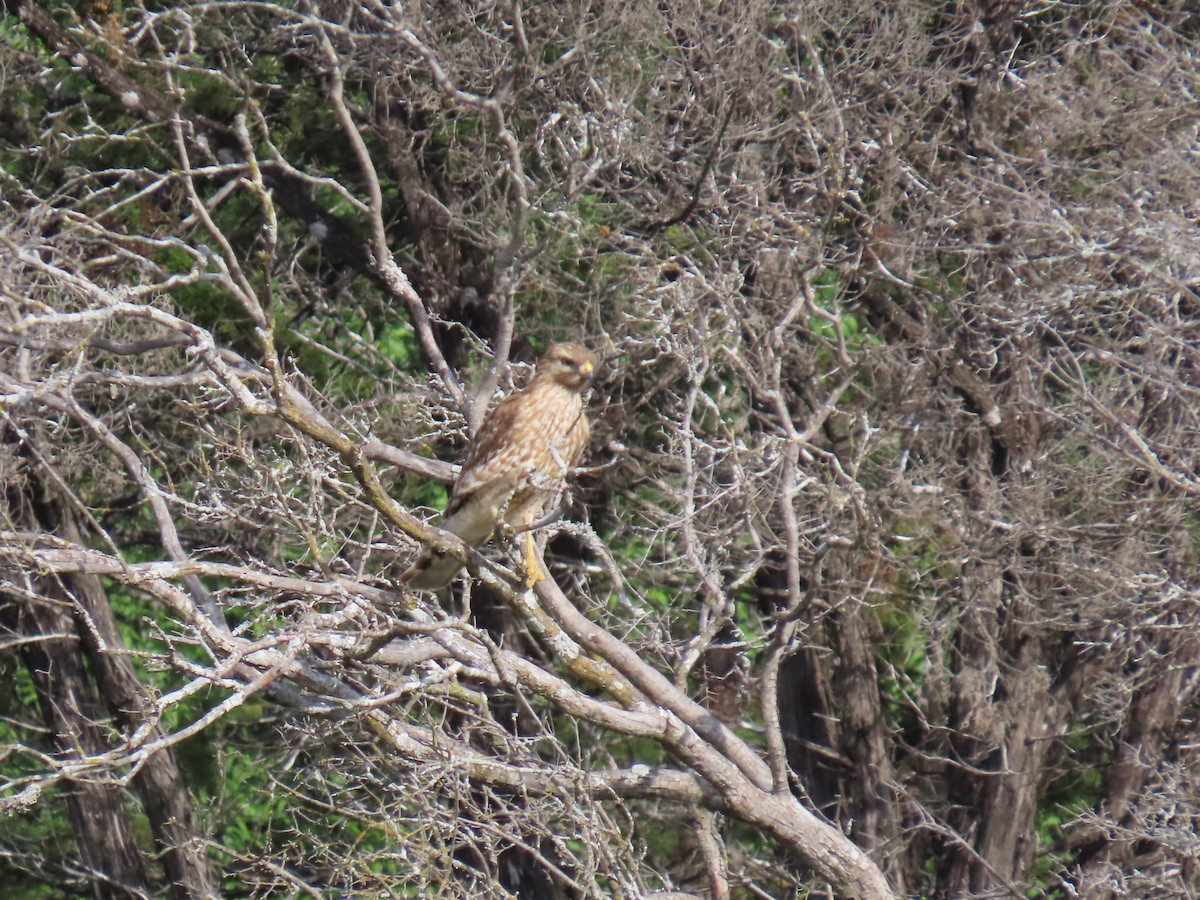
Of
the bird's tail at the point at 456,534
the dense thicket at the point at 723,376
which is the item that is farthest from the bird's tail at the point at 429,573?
the dense thicket at the point at 723,376

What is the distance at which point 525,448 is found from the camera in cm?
563

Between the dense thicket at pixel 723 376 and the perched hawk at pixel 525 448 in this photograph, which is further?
the dense thicket at pixel 723 376

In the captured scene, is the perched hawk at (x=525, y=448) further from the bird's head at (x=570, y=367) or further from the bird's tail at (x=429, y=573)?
the bird's tail at (x=429, y=573)

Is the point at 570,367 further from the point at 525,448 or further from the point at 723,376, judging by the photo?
the point at 723,376

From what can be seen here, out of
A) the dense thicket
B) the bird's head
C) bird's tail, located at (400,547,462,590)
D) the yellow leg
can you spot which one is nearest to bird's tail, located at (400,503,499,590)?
bird's tail, located at (400,547,462,590)

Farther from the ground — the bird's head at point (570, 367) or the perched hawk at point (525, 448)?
the bird's head at point (570, 367)

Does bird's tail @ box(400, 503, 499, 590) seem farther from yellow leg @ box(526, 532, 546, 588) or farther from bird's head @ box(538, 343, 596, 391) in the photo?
bird's head @ box(538, 343, 596, 391)

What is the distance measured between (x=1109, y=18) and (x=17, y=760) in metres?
7.61

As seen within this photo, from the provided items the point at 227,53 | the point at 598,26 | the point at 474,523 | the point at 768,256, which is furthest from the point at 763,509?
the point at 227,53

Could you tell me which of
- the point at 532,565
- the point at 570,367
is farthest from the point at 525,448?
the point at 532,565

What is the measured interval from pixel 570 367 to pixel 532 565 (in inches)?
42.4

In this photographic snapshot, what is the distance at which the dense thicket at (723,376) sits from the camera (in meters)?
6.49

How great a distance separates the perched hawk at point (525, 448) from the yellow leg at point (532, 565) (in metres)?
0.29

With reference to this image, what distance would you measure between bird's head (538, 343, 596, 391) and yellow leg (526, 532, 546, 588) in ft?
2.87
